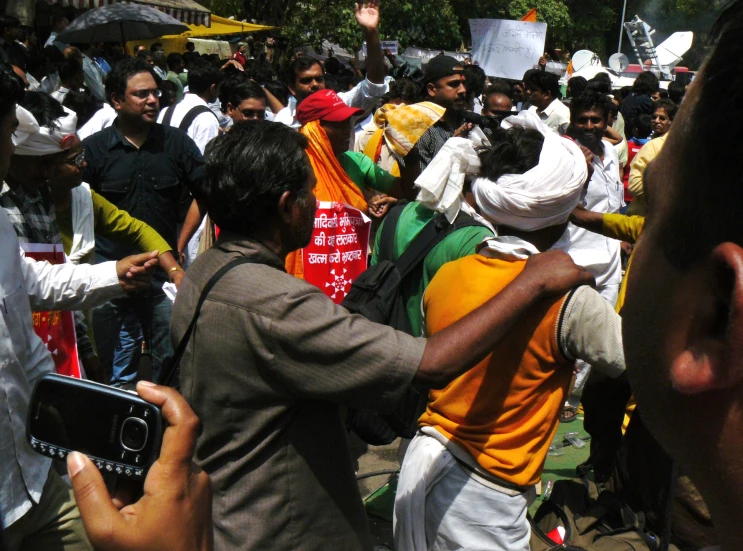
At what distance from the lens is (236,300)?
2.12 m

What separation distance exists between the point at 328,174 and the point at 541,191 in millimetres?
2252

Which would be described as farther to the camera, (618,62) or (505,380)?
(618,62)

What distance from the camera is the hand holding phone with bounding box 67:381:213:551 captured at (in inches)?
48.4

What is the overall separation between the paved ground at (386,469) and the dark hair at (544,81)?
166 inches

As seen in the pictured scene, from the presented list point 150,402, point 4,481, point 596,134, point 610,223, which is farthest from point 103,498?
point 596,134

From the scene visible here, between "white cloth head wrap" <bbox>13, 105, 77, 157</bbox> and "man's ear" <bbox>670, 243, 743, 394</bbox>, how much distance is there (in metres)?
2.96

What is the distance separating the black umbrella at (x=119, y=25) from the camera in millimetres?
12180

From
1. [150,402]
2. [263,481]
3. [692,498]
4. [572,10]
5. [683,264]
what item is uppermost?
[683,264]

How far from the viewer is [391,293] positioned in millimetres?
3248

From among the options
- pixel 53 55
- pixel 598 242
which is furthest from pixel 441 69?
pixel 53 55

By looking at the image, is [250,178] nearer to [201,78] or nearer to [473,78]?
[201,78]

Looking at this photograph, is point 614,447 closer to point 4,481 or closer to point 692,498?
point 692,498

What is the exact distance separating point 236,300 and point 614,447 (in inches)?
104

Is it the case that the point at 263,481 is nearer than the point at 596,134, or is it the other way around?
the point at 263,481
